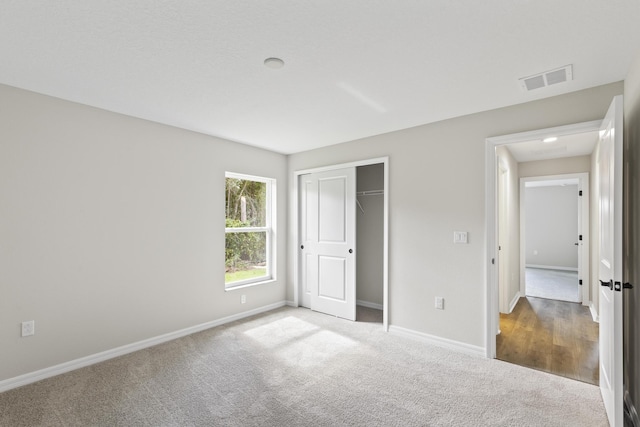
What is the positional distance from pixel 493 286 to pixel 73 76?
13.6 ft

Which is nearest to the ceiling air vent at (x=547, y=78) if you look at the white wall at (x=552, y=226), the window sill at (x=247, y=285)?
the window sill at (x=247, y=285)

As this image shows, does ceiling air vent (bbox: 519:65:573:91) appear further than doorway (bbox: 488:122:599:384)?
No

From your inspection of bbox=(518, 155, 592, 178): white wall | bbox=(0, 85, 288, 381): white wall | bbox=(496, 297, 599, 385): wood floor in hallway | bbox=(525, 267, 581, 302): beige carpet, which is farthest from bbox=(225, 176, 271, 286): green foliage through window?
bbox=(525, 267, 581, 302): beige carpet

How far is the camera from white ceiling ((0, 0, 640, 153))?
163cm

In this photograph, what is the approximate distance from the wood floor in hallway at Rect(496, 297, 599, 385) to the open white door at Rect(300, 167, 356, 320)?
1941 millimetres

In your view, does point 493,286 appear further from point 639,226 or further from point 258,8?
point 258,8

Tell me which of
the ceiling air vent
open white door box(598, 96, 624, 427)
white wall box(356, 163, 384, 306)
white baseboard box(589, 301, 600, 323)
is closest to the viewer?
open white door box(598, 96, 624, 427)

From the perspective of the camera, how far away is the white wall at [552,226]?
8297 millimetres

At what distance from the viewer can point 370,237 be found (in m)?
5.00

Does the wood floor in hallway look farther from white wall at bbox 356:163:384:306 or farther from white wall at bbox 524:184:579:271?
white wall at bbox 524:184:579:271

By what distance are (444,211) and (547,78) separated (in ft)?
4.87

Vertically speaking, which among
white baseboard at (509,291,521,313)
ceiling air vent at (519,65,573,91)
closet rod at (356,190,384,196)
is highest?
ceiling air vent at (519,65,573,91)

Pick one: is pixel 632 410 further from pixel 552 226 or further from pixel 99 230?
pixel 552 226

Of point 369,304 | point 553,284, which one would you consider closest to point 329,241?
point 369,304
